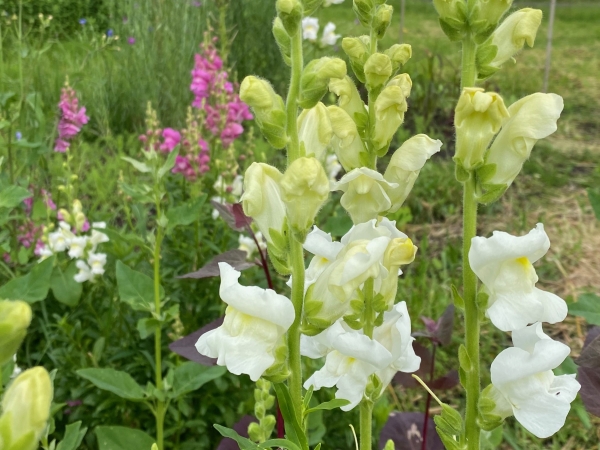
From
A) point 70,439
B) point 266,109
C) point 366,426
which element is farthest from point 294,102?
point 70,439

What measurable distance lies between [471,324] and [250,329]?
0.32m

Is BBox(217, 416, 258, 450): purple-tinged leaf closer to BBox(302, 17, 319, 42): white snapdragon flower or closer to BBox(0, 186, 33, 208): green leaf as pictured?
BBox(0, 186, 33, 208): green leaf

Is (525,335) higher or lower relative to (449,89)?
higher

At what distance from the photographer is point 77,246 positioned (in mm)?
1929

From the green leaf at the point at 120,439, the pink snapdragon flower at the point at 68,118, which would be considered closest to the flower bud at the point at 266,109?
the green leaf at the point at 120,439

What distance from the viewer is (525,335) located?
2.89 ft

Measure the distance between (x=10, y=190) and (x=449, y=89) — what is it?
13.8 ft

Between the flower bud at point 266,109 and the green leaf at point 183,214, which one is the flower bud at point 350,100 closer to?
the flower bud at point 266,109


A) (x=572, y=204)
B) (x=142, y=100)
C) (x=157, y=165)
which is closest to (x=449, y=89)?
(x=572, y=204)

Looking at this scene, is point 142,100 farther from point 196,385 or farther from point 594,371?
point 594,371

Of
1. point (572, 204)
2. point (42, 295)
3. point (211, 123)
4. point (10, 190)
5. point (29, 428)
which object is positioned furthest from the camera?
point (572, 204)

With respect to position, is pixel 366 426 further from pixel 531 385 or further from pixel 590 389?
pixel 590 389

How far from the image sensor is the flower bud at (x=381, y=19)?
92 centimetres

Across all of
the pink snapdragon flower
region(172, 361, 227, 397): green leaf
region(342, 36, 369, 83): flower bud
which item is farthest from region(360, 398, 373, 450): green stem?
the pink snapdragon flower
